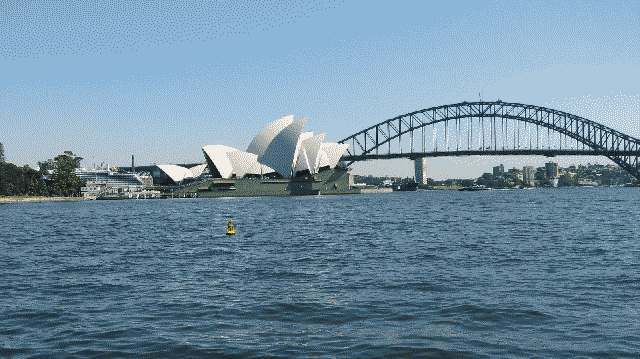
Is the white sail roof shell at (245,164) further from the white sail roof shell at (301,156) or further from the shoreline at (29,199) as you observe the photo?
the shoreline at (29,199)

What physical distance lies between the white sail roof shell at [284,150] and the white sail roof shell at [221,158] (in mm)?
16756

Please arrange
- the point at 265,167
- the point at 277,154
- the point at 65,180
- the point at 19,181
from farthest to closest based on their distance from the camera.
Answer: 1. the point at 265,167
2. the point at 65,180
3. the point at 19,181
4. the point at 277,154

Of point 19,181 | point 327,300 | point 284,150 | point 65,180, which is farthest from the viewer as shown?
point 65,180

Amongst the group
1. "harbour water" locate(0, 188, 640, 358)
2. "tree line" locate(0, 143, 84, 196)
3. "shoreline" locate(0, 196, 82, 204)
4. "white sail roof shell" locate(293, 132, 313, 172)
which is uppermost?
"white sail roof shell" locate(293, 132, 313, 172)

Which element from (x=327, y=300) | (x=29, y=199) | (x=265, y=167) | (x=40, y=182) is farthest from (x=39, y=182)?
(x=327, y=300)

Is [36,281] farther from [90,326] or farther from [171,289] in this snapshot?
[90,326]

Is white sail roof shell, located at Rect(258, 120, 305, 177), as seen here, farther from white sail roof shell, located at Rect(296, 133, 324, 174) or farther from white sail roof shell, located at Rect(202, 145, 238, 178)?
white sail roof shell, located at Rect(202, 145, 238, 178)

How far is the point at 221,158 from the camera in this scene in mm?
188625

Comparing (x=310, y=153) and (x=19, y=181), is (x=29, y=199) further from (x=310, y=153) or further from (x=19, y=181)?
(x=310, y=153)

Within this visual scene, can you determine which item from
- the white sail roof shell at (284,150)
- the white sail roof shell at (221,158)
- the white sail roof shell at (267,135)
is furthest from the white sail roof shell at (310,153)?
the white sail roof shell at (221,158)

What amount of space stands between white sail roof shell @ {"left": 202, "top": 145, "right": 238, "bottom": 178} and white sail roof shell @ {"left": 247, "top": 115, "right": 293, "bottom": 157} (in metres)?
10.4

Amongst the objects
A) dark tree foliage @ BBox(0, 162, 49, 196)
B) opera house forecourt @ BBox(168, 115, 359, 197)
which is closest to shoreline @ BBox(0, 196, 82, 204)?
dark tree foliage @ BBox(0, 162, 49, 196)

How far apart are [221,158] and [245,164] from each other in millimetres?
7999

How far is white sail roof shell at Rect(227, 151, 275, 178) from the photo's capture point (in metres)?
185
